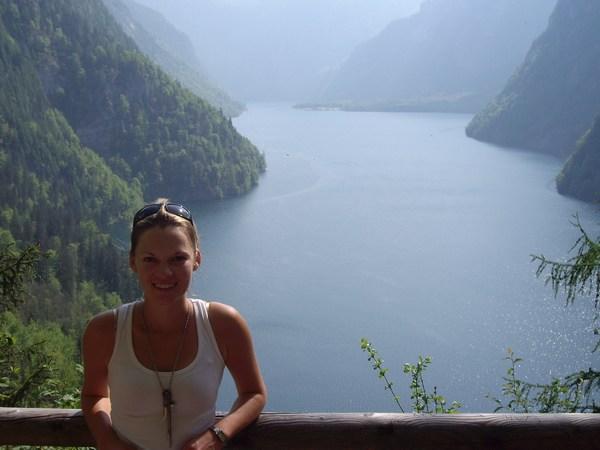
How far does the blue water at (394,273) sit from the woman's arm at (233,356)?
59.6 feet

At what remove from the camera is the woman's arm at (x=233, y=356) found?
1.67m

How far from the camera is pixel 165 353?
5.46ft

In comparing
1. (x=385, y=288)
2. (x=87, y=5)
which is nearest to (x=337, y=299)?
(x=385, y=288)

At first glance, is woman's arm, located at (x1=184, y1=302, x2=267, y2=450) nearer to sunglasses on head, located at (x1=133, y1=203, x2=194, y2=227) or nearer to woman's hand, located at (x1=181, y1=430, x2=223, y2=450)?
woman's hand, located at (x1=181, y1=430, x2=223, y2=450)

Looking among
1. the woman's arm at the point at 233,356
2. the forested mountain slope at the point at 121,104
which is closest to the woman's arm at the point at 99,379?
the woman's arm at the point at 233,356

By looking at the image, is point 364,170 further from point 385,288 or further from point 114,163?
point 385,288

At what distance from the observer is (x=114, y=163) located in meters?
68.5

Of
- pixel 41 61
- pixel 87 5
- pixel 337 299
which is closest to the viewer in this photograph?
pixel 337 299

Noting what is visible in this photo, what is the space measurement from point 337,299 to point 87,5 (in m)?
70.5

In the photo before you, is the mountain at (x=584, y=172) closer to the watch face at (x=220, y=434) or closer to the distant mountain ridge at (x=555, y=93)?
the distant mountain ridge at (x=555, y=93)

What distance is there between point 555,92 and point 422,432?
313ft

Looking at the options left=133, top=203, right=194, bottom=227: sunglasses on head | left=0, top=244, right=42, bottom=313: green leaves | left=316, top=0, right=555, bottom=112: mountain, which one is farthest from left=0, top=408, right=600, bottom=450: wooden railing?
left=316, top=0, right=555, bottom=112: mountain

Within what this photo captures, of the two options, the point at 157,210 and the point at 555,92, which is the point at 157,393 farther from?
the point at 555,92

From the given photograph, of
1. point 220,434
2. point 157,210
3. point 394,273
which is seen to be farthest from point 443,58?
point 220,434
